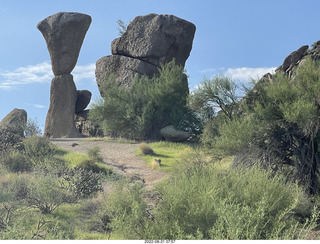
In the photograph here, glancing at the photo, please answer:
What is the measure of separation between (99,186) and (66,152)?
1068 cm

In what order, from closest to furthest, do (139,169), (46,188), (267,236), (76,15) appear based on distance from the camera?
(267,236) < (46,188) < (139,169) < (76,15)

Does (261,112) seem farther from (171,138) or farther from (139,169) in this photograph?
(171,138)

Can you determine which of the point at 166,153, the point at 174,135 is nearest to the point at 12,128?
the point at 174,135

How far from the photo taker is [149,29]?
36.7 meters

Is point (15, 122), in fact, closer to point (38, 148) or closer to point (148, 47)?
point (38, 148)

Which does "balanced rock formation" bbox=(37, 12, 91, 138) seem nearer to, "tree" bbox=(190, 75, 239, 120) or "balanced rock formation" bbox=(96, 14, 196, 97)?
"balanced rock formation" bbox=(96, 14, 196, 97)

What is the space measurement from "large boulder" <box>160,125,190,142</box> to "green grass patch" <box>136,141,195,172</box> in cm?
97

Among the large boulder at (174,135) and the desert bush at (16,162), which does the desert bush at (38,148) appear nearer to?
the desert bush at (16,162)

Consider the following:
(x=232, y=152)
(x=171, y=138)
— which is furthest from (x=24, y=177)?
(x=171, y=138)

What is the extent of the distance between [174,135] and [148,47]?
373 inches

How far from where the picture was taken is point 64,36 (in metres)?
38.9

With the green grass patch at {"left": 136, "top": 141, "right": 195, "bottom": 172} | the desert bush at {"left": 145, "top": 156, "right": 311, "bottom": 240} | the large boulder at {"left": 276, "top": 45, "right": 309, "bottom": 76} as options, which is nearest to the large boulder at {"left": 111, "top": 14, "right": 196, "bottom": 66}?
the large boulder at {"left": 276, "top": 45, "right": 309, "bottom": 76}

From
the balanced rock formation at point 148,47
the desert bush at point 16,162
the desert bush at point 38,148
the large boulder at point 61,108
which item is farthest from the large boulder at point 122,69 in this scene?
the desert bush at point 16,162

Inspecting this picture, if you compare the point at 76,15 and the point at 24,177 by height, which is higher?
the point at 76,15
